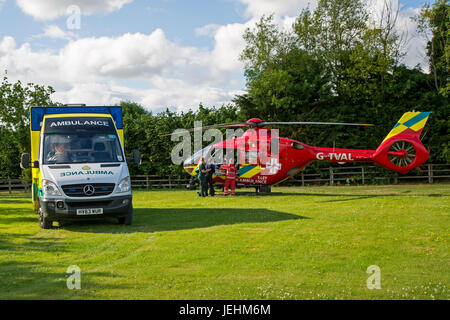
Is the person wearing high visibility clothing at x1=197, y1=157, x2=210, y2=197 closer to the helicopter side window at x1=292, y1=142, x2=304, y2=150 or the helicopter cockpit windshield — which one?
the helicopter cockpit windshield

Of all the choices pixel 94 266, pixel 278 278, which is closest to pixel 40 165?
pixel 94 266

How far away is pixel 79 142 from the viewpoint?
39.5 ft

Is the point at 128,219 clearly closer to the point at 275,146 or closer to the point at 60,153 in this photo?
the point at 60,153

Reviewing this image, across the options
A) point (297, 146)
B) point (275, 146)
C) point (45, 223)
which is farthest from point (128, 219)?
point (297, 146)

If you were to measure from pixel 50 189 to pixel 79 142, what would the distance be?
162 cm

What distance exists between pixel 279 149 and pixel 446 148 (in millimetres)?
12623

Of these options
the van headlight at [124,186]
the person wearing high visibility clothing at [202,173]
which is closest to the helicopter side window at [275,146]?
the person wearing high visibility clothing at [202,173]

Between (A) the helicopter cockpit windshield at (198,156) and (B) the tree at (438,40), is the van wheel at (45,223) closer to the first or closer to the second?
(A) the helicopter cockpit windshield at (198,156)

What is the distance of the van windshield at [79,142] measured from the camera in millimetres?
11805

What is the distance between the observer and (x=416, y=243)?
8750mm

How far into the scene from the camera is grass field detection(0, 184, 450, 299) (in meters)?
5.97

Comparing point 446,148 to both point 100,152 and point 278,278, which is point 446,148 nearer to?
point 100,152

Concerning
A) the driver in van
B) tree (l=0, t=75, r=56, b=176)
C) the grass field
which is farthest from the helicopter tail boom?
tree (l=0, t=75, r=56, b=176)
